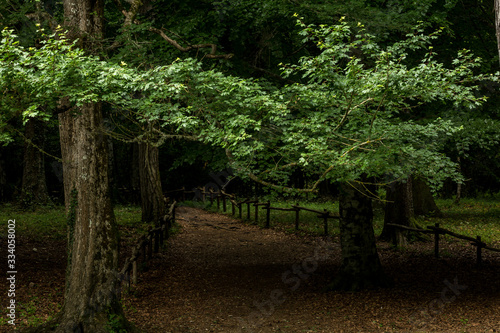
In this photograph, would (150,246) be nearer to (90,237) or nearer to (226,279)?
(226,279)

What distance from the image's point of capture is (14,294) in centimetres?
771

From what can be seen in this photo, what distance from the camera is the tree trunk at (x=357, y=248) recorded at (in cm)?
895

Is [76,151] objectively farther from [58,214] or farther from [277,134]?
[58,214]

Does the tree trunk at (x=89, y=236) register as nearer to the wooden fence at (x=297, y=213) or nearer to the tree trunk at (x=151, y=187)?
the wooden fence at (x=297, y=213)

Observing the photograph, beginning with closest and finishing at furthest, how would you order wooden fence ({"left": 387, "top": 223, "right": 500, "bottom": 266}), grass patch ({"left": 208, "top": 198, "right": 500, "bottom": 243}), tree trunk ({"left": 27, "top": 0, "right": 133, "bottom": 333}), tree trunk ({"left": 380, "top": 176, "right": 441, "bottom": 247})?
tree trunk ({"left": 27, "top": 0, "right": 133, "bottom": 333}), wooden fence ({"left": 387, "top": 223, "right": 500, "bottom": 266}), tree trunk ({"left": 380, "top": 176, "right": 441, "bottom": 247}), grass patch ({"left": 208, "top": 198, "right": 500, "bottom": 243})

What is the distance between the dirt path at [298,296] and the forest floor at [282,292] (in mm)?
18

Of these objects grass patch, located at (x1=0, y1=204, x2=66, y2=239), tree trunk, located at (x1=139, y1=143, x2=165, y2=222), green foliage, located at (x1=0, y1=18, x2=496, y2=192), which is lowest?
grass patch, located at (x1=0, y1=204, x2=66, y2=239)

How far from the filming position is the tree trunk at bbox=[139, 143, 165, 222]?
15.0 meters

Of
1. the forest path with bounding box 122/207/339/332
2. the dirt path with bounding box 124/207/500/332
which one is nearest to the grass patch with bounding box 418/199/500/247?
the dirt path with bounding box 124/207/500/332

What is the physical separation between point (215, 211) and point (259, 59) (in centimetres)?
1371

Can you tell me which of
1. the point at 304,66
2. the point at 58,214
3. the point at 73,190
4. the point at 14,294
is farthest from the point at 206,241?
the point at 304,66

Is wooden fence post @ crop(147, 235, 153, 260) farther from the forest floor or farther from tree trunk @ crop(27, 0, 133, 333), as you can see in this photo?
tree trunk @ crop(27, 0, 133, 333)

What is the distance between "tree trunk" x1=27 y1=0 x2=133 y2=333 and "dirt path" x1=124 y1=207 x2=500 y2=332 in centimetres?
106

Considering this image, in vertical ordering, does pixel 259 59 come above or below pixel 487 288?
above
